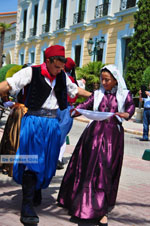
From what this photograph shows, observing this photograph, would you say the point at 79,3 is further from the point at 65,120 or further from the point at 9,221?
the point at 9,221

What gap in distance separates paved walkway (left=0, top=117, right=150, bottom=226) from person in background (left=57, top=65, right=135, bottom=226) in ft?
0.41

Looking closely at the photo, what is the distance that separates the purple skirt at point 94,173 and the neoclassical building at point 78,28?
1441cm

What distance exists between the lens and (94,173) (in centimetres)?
357

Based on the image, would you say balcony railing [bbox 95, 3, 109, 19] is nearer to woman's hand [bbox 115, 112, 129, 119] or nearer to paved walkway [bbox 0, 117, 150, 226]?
paved walkway [bbox 0, 117, 150, 226]

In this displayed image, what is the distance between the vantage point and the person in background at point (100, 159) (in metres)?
3.50

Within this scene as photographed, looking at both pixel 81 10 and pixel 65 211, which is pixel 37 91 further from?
pixel 81 10

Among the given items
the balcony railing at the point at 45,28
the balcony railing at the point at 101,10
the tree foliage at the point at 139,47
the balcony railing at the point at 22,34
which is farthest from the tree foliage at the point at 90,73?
the balcony railing at the point at 22,34

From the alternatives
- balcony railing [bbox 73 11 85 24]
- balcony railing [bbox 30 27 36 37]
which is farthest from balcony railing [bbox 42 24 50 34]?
balcony railing [bbox 73 11 85 24]

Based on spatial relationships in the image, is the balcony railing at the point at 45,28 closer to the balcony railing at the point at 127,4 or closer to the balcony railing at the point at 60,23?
the balcony railing at the point at 60,23

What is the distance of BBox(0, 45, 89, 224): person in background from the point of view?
11.1 feet

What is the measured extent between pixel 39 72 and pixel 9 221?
4.84ft

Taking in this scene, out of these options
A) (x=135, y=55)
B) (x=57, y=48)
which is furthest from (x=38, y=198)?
(x=135, y=55)

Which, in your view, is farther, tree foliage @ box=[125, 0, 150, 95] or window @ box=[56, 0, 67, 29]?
window @ box=[56, 0, 67, 29]

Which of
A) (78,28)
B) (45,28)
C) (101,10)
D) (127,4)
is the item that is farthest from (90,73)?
(45,28)
